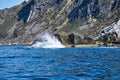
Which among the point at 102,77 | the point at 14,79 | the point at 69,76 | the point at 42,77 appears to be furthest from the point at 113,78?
the point at 14,79

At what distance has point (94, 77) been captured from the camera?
49812 mm

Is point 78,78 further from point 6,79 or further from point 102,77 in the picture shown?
point 6,79

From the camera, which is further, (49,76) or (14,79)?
(49,76)

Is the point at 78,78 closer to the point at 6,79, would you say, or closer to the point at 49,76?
the point at 49,76

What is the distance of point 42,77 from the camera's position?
50.2 metres

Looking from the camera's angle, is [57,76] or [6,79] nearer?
[6,79]

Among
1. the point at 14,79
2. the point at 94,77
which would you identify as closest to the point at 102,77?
the point at 94,77

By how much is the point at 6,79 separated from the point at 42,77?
17.0 feet

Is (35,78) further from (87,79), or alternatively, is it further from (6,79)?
(87,79)

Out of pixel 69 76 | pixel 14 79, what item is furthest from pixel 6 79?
pixel 69 76

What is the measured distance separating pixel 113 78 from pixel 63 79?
259 inches

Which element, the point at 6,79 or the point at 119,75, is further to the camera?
the point at 119,75

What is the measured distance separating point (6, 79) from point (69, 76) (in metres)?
8.87

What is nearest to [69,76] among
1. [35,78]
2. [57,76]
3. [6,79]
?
[57,76]
